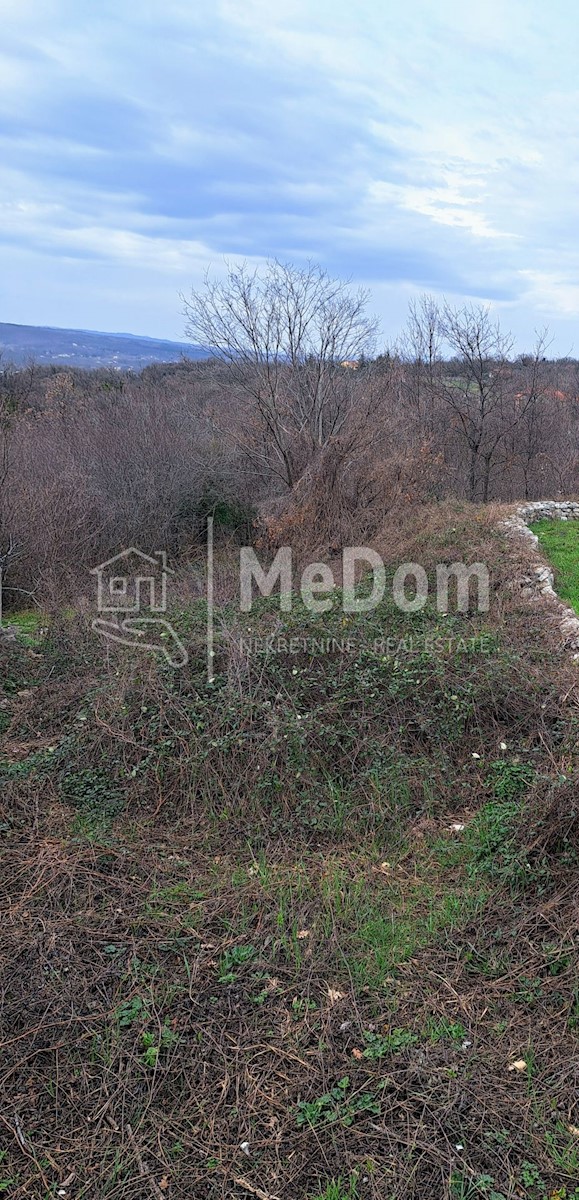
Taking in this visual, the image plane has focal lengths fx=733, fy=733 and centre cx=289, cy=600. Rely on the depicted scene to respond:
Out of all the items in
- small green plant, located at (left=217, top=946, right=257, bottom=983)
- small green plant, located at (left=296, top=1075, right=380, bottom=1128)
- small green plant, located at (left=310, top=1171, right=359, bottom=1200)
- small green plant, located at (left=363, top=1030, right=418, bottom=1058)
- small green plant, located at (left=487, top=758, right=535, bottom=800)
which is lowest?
small green plant, located at (left=310, top=1171, right=359, bottom=1200)

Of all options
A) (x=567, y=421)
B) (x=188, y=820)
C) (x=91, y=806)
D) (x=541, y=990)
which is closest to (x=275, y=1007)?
(x=541, y=990)

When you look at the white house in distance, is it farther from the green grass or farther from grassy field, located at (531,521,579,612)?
grassy field, located at (531,521,579,612)

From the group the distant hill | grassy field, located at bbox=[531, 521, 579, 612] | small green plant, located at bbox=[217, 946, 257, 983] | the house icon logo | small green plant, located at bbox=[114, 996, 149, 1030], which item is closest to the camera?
small green plant, located at bbox=[114, 996, 149, 1030]

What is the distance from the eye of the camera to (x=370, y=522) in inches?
402

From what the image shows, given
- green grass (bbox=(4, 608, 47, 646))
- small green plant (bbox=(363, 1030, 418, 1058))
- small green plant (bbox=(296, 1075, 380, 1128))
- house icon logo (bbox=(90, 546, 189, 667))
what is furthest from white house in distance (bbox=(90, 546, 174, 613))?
small green plant (bbox=(296, 1075, 380, 1128))

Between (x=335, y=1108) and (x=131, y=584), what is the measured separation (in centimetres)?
665

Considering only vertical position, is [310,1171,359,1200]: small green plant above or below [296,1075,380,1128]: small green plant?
below

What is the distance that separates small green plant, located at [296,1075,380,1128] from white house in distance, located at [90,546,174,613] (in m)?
4.74

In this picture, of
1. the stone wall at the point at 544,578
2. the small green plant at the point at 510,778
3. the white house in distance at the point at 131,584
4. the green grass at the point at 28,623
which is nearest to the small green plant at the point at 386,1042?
the small green plant at the point at 510,778

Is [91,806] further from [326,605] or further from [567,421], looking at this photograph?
[567,421]

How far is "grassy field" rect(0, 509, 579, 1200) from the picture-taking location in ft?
8.50

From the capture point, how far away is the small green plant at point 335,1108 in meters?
2.66

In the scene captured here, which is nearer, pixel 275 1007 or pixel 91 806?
pixel 275 1007

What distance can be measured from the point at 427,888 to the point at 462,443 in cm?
1878
